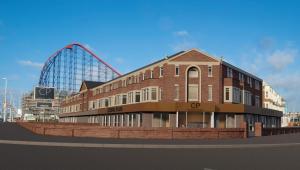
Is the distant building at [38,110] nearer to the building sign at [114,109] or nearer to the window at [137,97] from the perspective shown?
the building sign at [114,109]

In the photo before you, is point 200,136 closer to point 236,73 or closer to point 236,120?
point 236,120

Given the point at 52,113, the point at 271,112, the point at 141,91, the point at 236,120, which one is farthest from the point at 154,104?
the point at 52,113

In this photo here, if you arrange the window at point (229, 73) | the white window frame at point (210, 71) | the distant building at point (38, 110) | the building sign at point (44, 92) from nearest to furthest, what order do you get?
the white window frame at point (210, 71)
the window at point (229, 73)
the building sign at point (44, 92)
the distant building at point (38, 110)

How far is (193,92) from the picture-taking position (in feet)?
167

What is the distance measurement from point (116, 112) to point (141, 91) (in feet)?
28.4

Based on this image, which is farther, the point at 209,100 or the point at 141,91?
the point at 141,91

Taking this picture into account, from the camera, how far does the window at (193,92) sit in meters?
50.7

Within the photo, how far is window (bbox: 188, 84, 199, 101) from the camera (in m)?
50.7

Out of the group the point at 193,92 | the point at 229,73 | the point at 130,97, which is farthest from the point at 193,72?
the point at 130,97

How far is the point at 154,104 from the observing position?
161 ft

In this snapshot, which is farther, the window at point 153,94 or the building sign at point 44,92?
the building sign at point 44,92

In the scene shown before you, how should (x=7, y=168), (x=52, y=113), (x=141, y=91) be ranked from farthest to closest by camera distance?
(x=52, y=113) → (x=141, y=91) → (x=7, y=168)

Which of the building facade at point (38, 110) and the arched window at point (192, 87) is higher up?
the arched window at point (192, 87)

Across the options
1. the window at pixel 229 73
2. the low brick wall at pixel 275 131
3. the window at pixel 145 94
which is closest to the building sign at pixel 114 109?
the window at pixel 145 94
